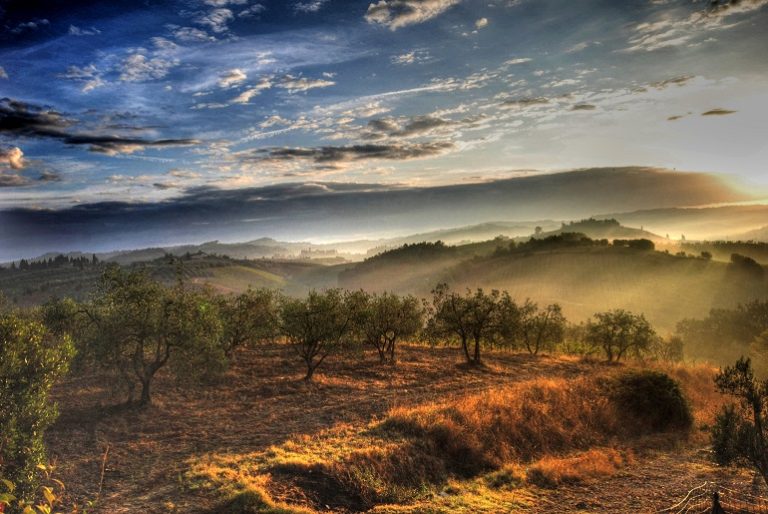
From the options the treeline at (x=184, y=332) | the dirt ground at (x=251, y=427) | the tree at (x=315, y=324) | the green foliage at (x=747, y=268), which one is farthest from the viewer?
the green foliage at (x=747, y=268)

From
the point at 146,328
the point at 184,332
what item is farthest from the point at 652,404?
the point at 146,328

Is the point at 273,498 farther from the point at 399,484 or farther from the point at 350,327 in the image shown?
the point at 350,327

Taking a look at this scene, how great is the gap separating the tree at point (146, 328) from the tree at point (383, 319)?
18.9m

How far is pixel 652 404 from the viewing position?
3678 centimetres

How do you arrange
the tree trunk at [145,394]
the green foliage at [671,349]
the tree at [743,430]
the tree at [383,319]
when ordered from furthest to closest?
the green foliage at [671,349] < the tree at [383,319] < the tree trunk at [145,394] < the tree at [743,430]

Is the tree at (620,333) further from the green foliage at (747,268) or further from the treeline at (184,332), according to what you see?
the green foliage at (747,268)

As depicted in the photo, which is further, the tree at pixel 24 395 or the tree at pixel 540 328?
the tree at pixel 540 328

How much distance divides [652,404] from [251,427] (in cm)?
3324

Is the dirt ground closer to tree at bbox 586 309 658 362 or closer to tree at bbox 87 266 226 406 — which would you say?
tree at bbox 87 266 226 406

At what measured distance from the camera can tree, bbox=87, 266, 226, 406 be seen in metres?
32.7

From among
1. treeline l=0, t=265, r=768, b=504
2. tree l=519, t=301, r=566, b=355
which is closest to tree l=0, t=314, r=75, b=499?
treeline l=0, t=265, r=768, b=504

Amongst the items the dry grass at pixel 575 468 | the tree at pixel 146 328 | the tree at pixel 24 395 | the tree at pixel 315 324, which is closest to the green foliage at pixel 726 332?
the dry grass at pixel 575 468

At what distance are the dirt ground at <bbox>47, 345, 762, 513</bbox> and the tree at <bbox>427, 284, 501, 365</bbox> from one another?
647 cm

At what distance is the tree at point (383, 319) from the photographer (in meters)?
52.1
